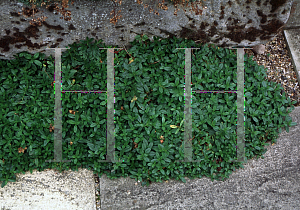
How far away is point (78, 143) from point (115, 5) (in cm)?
150

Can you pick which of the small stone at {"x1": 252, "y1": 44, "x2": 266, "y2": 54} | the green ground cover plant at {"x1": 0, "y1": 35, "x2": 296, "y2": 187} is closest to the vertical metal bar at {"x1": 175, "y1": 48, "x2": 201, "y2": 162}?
the green ground cover plant at {"x1": 0, "y1": 35, "x2": 296, "y2": 187}

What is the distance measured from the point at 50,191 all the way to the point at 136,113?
1.22m

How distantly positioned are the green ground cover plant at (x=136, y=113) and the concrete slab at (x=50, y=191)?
10 centimetres

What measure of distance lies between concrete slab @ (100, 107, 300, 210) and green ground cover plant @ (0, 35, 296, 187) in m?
0.11

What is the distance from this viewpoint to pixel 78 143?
8.54 ft

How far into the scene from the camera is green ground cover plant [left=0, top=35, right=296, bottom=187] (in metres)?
2.58

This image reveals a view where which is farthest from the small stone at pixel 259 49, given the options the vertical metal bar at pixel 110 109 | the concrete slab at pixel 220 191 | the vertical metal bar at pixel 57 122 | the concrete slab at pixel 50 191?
the concrete slab at pixel 50 191

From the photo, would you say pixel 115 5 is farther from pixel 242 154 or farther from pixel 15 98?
pixel 242 154

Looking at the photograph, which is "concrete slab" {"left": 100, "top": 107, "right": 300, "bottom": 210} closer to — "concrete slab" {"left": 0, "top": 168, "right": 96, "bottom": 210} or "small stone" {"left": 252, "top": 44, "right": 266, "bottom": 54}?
"concrete slab" {"left": 0, "top": 168, "right": 96, "bottom": 210}

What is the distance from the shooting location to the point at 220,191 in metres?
2.64

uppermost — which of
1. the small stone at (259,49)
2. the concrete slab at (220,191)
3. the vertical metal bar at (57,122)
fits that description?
the small stone at (259,49)

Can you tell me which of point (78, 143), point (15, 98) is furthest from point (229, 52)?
point (15, 98)

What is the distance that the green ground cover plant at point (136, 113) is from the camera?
2.58m

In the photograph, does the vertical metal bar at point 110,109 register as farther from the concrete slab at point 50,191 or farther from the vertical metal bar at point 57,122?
the vertical metal bar at point 57,122
